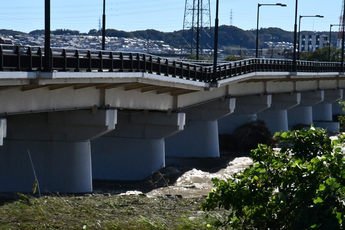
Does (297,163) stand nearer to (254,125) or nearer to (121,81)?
(121,81)

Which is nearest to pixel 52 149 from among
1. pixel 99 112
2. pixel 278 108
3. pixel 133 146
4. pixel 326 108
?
pixel 99 112

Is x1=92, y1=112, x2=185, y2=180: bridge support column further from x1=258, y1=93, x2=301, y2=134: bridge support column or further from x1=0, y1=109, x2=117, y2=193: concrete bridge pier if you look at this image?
x1=258, y1=93, x2=301, y2=134: bridge support column

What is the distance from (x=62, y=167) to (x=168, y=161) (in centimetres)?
1498

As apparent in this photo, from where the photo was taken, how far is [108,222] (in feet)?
42.6

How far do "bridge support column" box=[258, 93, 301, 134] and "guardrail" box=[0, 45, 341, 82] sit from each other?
15325 millimetres

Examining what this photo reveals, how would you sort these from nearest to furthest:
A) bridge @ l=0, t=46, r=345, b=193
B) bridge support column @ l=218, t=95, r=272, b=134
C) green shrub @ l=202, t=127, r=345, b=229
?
green shrub @ l=202, t=127, r=345, b=229, bridge @ l=0, t=46, r=345, b=193, bridge support column @ l=218, t=95, r=272, b=134

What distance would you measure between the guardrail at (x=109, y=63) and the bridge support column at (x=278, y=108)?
15325 mm

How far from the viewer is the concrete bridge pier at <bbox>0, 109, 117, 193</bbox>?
26.0 m

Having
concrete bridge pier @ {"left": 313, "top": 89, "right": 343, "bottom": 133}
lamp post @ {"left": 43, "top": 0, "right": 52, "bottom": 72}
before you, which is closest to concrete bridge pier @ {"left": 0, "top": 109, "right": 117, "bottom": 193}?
lamp post @ {"left": 43, "top": 0, "right": 52, "bottom": 72}


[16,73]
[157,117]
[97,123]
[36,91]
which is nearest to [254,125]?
[157,117]

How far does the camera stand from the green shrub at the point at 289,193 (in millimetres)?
8188

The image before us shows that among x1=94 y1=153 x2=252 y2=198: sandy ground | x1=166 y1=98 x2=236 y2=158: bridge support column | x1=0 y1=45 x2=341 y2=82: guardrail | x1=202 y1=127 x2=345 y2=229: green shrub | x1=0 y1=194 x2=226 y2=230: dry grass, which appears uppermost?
x1=0 y1=45 x2=341 y2=82: guardrail

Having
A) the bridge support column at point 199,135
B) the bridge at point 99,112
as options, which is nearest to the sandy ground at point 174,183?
the bridge at point 99,112

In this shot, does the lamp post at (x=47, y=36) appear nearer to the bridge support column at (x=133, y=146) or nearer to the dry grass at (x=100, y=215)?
the dry grass at (x=100, y=215)
